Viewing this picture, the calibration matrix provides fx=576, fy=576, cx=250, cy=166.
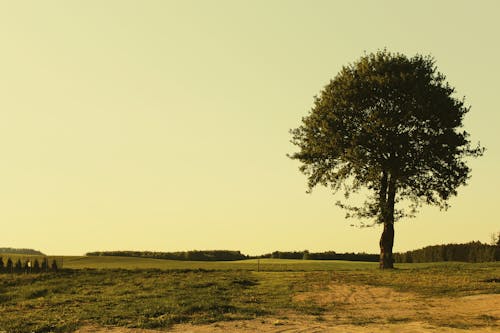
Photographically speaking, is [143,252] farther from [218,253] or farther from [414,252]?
[414,252]

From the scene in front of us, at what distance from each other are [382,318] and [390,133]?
2647 cm

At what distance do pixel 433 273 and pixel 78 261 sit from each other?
42250mm

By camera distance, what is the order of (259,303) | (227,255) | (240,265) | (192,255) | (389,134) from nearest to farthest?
(259,303) < (389,134) < (240,265) < (192,255) < (227,255)

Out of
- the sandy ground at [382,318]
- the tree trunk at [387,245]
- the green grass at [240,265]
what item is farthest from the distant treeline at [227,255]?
the sandy ground at [382,318]

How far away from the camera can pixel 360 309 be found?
949 inches

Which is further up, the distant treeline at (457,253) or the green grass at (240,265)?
the distant treeline at (457,253)

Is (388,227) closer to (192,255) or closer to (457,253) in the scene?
(457,253)

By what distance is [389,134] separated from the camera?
45.7m

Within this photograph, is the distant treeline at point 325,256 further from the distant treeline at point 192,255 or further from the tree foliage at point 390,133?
A: the tree foliage at point 390,133

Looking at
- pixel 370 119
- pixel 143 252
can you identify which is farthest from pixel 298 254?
pixel 370 119

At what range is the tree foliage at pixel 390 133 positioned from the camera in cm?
4588

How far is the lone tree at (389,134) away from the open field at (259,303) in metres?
9.16

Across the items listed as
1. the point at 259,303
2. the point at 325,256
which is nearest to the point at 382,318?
the point at 259,303

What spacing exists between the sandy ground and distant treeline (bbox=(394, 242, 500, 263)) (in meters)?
41.7
